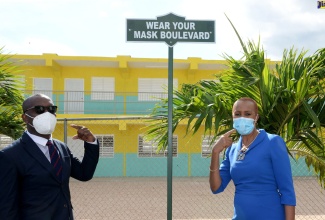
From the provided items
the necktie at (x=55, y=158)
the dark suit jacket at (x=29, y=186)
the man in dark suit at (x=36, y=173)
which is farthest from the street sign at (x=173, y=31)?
the dark suit jacket at (x=29, y=186)

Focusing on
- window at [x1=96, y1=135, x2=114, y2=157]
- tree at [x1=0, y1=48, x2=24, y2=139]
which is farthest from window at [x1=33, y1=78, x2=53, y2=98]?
tree at [x1=0, y1=48, x2=24, y2=139]

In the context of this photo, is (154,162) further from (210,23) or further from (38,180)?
(38,180)

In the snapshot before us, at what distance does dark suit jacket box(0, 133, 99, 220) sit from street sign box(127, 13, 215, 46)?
1.65 m

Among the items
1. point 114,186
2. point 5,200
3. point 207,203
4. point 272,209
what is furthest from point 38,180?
point 114,186

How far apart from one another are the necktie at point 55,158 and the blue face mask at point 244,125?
1153 millimetres

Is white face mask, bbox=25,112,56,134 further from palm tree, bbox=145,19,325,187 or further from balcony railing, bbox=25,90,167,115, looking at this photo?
balcony railing, bbox=25,90,167,115

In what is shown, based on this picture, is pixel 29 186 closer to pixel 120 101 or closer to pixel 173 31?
pixel 173 31

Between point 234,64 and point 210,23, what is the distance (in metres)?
0.44

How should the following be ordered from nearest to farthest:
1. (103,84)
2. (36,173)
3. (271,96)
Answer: (36,173), (271,96), (103,84)

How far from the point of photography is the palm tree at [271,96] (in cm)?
382

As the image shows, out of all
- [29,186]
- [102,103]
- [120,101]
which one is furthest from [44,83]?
[29,186]

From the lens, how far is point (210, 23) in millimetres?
3977

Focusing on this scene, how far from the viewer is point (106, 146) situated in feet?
61.6

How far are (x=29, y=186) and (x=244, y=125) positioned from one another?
1380mm
